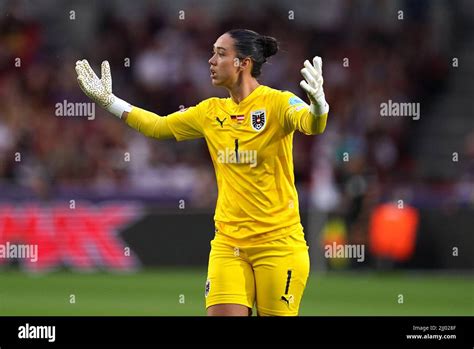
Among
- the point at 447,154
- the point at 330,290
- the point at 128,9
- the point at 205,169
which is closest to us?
the point at 330,290

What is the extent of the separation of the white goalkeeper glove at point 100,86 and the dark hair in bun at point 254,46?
1134mm

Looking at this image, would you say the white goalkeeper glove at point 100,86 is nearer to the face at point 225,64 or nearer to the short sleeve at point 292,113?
the face at point 225,64

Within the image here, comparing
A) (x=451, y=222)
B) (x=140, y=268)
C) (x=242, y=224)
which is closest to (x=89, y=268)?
(x=140, y=268)

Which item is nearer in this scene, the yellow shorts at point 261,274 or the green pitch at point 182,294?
the yellow shorts at point 261,274

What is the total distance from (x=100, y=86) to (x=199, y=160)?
513 inches

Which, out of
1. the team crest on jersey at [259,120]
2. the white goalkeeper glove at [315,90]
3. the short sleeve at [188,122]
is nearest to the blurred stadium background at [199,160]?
the short sleeve at [188,122]

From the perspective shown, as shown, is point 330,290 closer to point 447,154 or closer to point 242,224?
point 447,154

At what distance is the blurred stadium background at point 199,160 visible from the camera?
19.5 m

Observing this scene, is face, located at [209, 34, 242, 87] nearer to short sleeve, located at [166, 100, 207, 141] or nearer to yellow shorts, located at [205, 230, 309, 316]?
short sleeve, located at [166, 100, 207, 141]

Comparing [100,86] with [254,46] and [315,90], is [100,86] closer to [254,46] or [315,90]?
[254,46]

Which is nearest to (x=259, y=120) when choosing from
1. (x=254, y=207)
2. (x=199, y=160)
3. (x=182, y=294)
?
(x=254, y=207)

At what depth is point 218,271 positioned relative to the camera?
9.45 metres

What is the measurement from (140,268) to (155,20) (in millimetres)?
6527

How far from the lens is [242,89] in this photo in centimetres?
977
